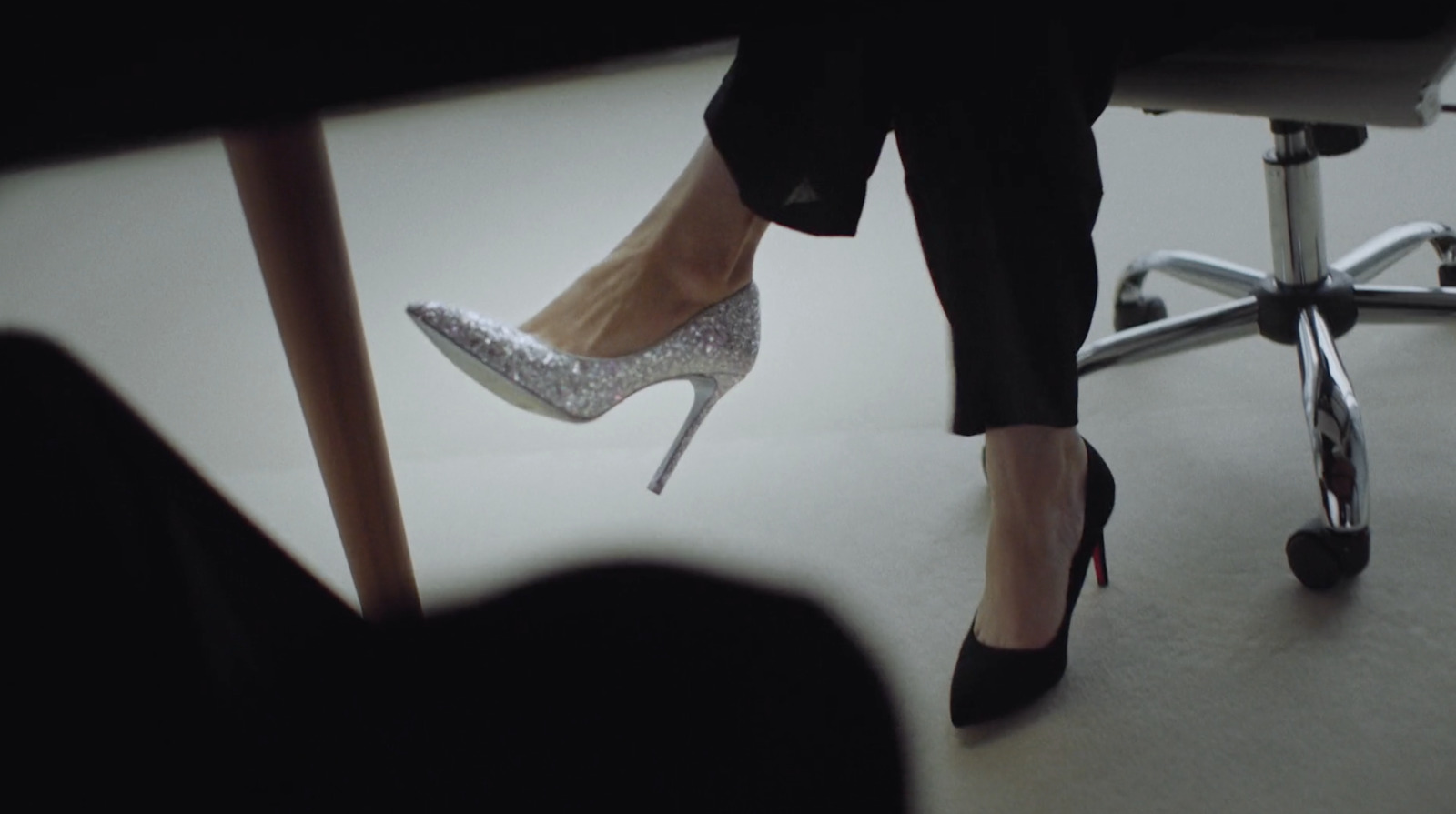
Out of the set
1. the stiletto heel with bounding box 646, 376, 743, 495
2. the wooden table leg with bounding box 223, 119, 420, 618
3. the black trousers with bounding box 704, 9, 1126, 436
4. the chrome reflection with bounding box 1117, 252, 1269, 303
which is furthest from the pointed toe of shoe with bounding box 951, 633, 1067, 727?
the chrome reflection with bounding box 1117, 252, 1269, 303

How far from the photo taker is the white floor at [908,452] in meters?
0.71

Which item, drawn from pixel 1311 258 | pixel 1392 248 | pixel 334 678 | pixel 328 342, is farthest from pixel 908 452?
pixel 334 678

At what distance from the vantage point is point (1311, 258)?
106cm

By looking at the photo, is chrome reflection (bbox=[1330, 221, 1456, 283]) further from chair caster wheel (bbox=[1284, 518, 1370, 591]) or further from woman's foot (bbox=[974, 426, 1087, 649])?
woman's foot (bbox=[974, 426, 1087, 649])

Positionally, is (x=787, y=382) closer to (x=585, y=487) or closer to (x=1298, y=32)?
(x=585, y=487)

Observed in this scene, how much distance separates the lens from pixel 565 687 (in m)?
0.31

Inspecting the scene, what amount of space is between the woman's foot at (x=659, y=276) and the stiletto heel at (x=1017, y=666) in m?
0.28

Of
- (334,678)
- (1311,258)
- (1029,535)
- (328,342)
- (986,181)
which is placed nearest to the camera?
(334,678)

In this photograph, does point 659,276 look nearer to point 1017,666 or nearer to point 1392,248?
point 1017,666

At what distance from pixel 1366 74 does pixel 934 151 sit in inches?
10.1

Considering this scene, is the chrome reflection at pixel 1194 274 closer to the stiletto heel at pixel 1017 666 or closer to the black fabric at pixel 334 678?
the stiletto heel at pixel 1017 666

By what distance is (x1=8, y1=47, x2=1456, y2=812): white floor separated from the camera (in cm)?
71

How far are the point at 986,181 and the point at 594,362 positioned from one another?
0.29 meters

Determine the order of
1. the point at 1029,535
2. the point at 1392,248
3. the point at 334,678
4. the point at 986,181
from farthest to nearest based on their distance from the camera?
the point at 1392,248, the point at 1029,535, the point at 986,181, the point at 334,678
